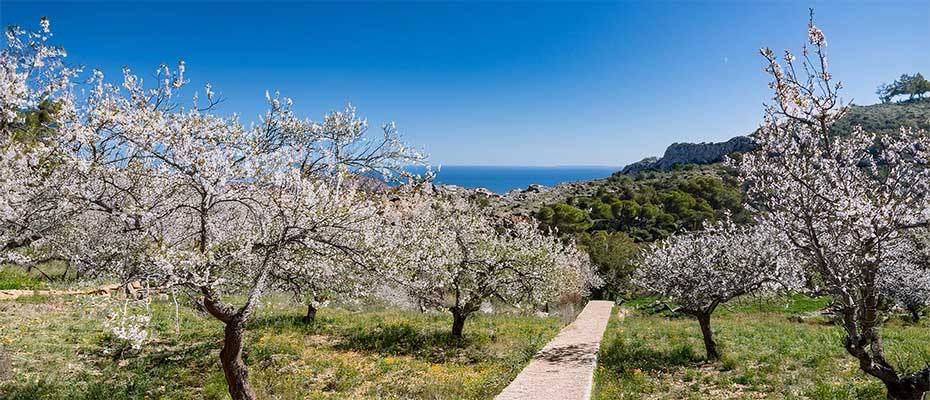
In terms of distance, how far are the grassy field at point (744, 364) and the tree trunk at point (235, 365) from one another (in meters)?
8.50

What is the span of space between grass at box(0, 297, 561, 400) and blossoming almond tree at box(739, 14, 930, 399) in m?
7.61

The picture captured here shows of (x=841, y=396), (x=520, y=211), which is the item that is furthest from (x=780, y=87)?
(x=520, y=211)

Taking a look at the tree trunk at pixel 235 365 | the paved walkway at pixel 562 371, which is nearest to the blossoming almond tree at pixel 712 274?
the paved walkway at pixel 562 371

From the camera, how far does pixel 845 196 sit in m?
7.84

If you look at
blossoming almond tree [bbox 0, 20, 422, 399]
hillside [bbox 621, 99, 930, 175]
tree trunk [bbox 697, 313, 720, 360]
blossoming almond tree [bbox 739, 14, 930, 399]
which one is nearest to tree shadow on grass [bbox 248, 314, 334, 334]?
blossoming almond tree [bbox 0, 20, 422, 399]

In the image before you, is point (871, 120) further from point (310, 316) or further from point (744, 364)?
point (310, 316)

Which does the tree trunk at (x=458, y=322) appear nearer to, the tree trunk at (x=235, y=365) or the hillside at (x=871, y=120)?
the tree trunk at (x=235, y=365)

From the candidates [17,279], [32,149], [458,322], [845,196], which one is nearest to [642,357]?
[458,322]

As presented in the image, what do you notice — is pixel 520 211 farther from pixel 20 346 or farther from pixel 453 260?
pixel 20 346

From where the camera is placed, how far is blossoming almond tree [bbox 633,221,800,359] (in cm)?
1648

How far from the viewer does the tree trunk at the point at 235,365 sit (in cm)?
1023

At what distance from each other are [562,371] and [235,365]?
8.61m

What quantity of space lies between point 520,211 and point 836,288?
82.6 meters

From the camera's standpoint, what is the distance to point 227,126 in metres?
9.84
